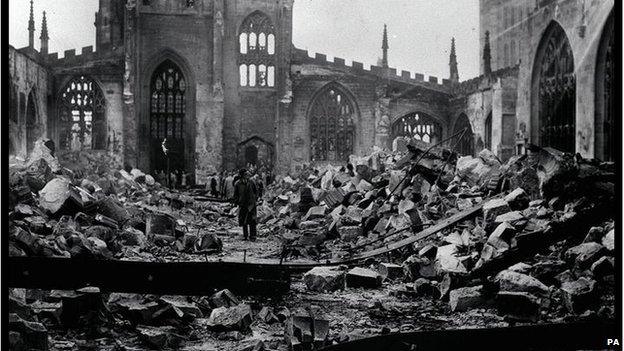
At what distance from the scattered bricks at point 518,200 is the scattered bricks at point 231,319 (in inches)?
183

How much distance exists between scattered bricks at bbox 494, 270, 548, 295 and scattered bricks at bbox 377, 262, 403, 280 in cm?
180

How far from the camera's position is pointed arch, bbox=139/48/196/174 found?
1147 inches

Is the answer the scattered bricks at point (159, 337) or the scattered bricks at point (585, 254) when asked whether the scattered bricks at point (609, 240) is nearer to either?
the scattered bricks at point (585, 254)

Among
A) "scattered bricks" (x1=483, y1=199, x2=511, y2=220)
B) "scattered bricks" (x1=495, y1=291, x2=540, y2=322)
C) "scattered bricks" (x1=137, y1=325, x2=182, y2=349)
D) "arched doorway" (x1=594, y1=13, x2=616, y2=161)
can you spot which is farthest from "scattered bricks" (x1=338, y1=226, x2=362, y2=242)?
"scattered bricks" (x1=137, y1=325, x2=182, y2=349)

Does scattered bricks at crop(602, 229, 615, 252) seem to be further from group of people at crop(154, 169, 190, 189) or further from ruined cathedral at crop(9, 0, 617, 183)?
group of people at crop(154, 169, 190, 189)

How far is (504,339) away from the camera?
3.63 meters

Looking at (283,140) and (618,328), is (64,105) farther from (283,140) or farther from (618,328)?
(618,328)

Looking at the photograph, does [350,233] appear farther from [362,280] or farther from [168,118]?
[168,118]

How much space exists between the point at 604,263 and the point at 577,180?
194 cm

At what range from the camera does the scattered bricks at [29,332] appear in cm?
395

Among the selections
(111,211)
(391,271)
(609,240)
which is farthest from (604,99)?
(111,211)

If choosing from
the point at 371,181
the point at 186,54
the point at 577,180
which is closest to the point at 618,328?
the point at 577,180

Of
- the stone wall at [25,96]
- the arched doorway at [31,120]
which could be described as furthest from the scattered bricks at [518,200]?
the arched doorway at [31,120]

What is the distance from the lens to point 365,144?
2955 centimetres
